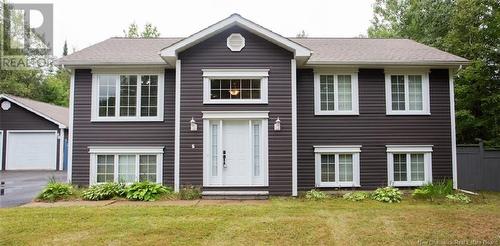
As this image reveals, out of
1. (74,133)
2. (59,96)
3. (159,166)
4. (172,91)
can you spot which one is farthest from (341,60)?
(59,96)

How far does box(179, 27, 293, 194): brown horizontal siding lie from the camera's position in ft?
33.2

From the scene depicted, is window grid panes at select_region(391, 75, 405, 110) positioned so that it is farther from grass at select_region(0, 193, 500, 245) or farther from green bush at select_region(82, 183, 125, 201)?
green bush at select_region(82, 183, 125, 201)

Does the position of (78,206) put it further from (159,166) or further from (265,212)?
(265,212)

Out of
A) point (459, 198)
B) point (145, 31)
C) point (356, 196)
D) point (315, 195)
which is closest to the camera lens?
point (459, 198)

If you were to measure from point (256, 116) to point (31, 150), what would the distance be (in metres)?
15.7

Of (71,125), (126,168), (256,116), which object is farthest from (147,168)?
(256,116)

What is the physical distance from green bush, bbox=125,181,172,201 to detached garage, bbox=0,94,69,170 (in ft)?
40.8

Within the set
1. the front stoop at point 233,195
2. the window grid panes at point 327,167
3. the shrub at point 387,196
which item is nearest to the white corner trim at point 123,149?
the front stoop at point 233,195

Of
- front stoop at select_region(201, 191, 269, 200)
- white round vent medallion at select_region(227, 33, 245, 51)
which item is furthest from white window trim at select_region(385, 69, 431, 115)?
front stoop at select_region(201, 191, 269, 200)

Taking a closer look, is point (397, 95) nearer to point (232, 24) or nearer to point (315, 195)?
point (315, 195)

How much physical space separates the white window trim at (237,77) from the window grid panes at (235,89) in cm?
12

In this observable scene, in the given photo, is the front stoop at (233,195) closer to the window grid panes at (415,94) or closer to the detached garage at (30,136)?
the window grid panes at (415,94)

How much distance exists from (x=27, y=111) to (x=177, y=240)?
18208mm

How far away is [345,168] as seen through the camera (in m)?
11.3
